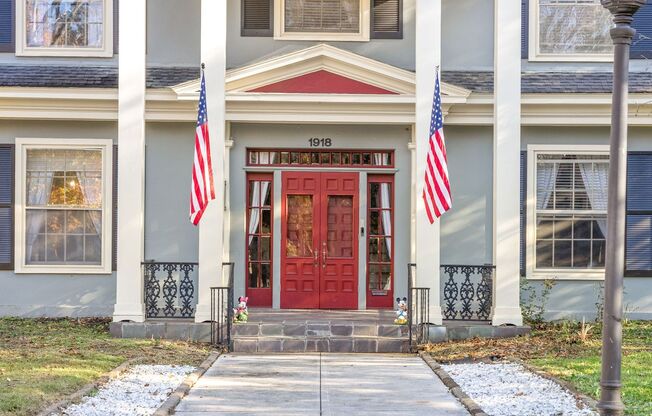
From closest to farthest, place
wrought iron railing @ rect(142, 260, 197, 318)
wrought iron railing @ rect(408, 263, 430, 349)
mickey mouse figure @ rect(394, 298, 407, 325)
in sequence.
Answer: wrought iron railing @ rect(408, 263, 430, 349), mickey mouse figure @ rect(394, 298, 407, 325), wrought iron railing @ rect(142, 260, 197, 318)

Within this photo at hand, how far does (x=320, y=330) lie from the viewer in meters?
14.9

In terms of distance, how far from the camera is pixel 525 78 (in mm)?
17062

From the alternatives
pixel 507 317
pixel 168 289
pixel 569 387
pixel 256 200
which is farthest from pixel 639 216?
pixel 168 289

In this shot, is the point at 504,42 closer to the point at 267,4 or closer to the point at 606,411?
the point at 267,4

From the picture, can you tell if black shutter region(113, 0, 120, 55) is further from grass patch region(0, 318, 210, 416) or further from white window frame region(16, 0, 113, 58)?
grass patch region(0, 318, 210, 416)

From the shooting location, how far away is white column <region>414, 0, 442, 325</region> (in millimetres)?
15172

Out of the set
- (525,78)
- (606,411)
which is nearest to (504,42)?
(525,78)

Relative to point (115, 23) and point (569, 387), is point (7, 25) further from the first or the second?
point (569, 387)

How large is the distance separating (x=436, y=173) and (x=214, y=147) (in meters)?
3.48

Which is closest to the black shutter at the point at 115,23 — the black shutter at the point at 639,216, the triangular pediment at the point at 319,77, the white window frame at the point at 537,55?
the triangular pediment at the point at 319,77

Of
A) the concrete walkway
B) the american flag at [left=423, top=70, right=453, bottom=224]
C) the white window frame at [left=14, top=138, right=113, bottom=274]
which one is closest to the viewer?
the concrete walkway

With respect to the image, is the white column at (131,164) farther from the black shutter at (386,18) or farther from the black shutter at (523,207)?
the black shutter at (523,207)

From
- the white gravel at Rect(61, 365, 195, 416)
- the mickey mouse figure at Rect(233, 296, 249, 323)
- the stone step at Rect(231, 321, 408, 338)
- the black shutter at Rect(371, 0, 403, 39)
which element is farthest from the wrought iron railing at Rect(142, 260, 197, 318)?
the black shutter at Rect(371, 0, 403, 39)

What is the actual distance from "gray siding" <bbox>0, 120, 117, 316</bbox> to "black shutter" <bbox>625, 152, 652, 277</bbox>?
8967 millimetres
